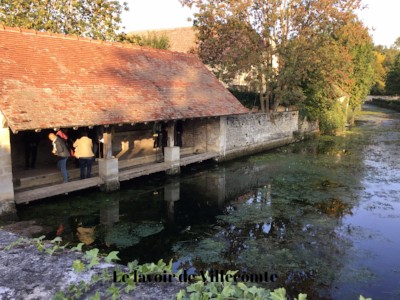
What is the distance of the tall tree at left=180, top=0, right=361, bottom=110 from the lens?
19.3 metres

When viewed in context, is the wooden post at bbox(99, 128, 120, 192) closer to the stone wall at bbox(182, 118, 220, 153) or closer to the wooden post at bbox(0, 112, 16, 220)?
the wooden post at bbox(0, 112, 16, 220)

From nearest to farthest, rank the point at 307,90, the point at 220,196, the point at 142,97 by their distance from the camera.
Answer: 1. the point at 220,196
2. the point at 142,97
3. the point at 307,90

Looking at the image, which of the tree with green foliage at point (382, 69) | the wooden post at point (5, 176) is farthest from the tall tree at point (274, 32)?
the tree with green foliage at point (382, 69)

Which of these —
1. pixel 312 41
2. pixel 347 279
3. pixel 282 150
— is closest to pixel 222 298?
pixel 347 279

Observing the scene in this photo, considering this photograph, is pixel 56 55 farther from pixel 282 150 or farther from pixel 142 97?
pixel 282 150

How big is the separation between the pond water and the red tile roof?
2348mm

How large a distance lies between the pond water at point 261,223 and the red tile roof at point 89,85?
2.35 m

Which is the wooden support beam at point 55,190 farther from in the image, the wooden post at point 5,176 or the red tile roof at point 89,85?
the red tile roof at point 89,85

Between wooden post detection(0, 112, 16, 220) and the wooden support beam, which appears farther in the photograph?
the wooden support beam

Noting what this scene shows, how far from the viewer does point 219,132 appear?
629 inches

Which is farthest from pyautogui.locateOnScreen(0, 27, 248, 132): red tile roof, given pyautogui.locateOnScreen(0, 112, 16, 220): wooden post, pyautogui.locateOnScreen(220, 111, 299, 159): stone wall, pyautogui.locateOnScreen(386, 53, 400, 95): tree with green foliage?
pyautogui.locateOnScreen(386, 53, 400, 95): tree with green foliage

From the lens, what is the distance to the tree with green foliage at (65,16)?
1784 centimetres

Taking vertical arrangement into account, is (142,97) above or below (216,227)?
above

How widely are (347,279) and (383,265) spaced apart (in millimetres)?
1063
